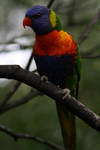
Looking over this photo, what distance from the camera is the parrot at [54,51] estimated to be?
337cm

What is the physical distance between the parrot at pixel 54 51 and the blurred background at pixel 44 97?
16.3 inches

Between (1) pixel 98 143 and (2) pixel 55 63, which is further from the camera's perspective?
(1) pixel 98 143

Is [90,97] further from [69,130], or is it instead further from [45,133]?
[69,130]

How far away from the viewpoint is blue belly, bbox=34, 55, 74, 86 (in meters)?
3.41

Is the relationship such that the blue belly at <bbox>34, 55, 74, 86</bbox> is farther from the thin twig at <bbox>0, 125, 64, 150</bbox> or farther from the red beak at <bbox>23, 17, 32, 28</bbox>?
the thin twig at <bbox>0, 125, 64, 150</bbox>

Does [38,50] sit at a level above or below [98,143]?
above

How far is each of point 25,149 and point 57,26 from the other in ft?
5.76

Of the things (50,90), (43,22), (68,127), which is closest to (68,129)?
(68,127)

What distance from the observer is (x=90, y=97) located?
15.9 feet

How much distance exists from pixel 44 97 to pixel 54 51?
1.68 meters

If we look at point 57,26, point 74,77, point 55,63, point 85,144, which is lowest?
point 85,144

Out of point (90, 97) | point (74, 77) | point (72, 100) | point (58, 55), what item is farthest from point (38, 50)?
point (90, 97)

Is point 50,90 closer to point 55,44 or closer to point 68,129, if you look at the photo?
point 55,44

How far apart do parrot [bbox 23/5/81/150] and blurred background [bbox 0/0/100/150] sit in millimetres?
415
